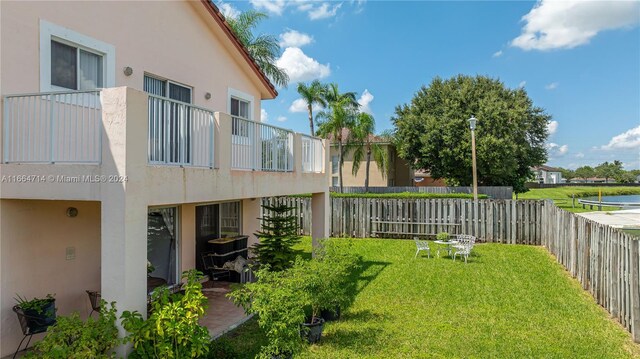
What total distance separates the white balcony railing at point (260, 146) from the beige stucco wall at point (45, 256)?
2.95 metres

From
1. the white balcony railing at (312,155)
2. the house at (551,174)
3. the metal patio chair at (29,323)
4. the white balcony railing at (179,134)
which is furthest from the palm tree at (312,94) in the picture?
the house at (551,174)

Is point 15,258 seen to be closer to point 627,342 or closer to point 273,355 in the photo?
point 273,355

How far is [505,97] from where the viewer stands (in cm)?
3331

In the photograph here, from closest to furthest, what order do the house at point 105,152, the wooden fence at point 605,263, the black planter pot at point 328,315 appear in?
the house at point 105,152, the wooden fence at point 605,263, the black planter pot at point 328,315

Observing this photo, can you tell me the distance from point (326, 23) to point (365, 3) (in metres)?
3.36

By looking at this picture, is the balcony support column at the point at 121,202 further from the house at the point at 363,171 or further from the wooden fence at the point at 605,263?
the house at the point at 363,171

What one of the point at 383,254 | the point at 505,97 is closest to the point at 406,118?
the point at 505,97

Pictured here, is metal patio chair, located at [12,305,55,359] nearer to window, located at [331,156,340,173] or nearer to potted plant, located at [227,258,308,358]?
potted plant, located at [227,258,308,358]

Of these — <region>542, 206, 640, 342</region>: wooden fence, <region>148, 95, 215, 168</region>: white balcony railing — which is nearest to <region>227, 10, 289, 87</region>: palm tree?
<region>542, 206, 640, 342</region>: wooden fence

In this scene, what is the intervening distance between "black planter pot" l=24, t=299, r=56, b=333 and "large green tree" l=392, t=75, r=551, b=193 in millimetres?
29609

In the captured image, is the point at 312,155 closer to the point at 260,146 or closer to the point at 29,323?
the point at 260,146

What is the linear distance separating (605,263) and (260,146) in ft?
26.2

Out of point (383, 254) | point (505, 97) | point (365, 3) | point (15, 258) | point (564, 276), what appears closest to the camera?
point (15, 258)

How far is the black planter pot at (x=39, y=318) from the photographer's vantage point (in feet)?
19.2
